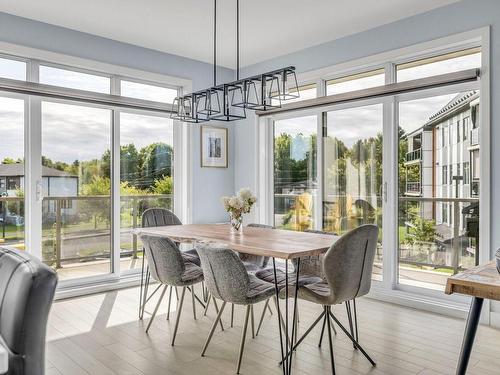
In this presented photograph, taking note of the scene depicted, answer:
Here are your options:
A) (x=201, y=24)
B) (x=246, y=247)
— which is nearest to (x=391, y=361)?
(x=246, y=247)

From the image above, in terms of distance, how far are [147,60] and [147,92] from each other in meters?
0.36

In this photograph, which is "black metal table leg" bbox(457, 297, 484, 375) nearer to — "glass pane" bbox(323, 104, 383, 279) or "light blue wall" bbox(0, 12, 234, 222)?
"glass pane" bbox(323, 104, 383, 279)

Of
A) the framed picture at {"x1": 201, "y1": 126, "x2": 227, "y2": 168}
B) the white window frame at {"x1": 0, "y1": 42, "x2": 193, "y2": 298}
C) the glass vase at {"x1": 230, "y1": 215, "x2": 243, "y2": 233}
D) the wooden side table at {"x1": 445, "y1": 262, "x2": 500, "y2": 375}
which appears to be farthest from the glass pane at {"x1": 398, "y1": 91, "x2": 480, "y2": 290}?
the white window frame at {"x1": 0, "y1": 42, "x2": 193, "y2": 298}

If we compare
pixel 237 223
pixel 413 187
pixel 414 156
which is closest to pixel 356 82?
pixel 414 156

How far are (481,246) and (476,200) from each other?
0.40 m

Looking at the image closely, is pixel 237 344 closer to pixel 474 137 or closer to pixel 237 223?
pixel 237 223

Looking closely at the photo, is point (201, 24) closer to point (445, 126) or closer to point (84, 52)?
point (84, 52)

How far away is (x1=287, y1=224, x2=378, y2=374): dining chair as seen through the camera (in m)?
2.50

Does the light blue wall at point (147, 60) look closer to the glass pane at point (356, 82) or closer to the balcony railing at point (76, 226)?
the balcony railing at point (76, 226)

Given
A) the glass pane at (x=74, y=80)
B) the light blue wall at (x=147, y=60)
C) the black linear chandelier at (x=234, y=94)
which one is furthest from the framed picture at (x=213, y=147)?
the black linear chandelier at (x=234, y=94)

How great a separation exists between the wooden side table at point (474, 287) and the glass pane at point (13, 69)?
4030mm

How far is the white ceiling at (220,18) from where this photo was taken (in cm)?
362

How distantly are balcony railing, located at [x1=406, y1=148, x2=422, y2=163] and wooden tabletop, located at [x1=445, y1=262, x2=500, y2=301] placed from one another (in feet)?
7.56

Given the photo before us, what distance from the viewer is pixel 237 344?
3018 millimetres
